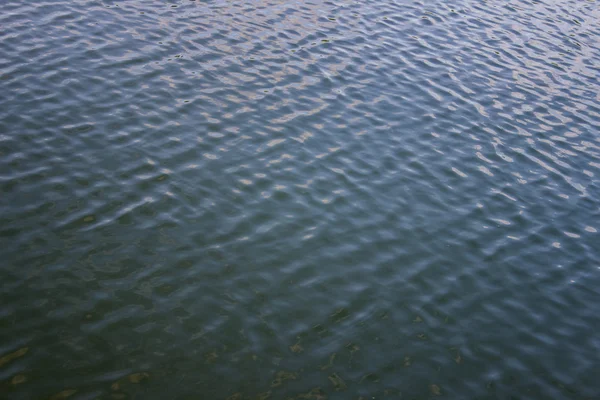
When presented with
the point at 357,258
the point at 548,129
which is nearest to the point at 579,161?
the point at 548,129

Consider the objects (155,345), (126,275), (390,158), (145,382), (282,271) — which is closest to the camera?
(145,382)

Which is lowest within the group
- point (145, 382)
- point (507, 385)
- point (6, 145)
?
point (507, 385)

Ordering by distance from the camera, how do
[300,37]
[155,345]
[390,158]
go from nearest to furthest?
[155,345] → [390,158] → [300,37]

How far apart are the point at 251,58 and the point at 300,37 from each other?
2.40 metres

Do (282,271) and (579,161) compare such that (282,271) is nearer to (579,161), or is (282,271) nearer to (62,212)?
(62,212)

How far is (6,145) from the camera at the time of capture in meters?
12.1

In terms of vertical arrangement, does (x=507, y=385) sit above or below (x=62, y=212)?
below

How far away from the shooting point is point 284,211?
38.8ft

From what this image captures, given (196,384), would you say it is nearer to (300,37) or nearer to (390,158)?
(390,158)

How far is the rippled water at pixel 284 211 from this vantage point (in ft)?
29.2

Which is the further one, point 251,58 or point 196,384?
point 251,58

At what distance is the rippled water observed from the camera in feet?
29.2

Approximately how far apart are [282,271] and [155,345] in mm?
2698

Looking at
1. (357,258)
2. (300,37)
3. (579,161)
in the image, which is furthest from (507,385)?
(300,37)
